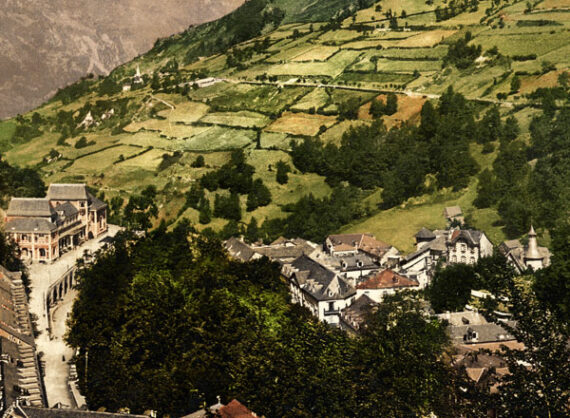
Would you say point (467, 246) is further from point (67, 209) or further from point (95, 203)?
point (95, 203)

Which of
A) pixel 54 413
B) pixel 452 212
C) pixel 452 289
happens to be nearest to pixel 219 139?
pixel 452 212

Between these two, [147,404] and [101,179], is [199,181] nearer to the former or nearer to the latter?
[101,179]

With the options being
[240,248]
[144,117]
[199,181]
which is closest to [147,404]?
[240,248]

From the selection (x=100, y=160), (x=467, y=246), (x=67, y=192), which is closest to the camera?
(x=467, y=246)

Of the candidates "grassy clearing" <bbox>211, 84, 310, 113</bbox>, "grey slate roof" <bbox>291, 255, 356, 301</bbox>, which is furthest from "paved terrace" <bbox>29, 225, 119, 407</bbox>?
"grassy clearing" <bbox>211, 84, 310, 113</bbox>

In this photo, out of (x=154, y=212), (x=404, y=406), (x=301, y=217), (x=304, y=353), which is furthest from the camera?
(x=154, y=212)

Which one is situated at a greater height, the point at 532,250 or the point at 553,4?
the point at 553,4
